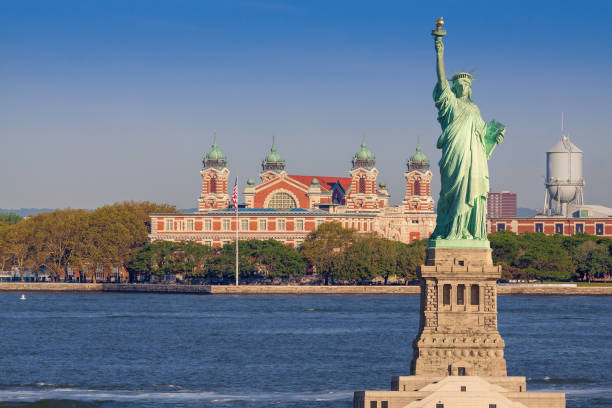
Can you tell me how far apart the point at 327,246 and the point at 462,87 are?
108 m

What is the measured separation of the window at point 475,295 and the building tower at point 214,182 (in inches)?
5498

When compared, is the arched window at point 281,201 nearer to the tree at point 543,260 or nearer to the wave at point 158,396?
the tree at point 543,260

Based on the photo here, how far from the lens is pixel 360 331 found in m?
84.5

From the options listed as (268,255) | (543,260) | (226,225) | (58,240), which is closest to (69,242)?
(58,240)

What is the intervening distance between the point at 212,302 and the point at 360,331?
1493 inches

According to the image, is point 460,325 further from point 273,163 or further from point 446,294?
point 273,163

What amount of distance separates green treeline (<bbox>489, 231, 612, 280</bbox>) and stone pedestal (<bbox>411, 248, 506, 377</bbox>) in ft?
341

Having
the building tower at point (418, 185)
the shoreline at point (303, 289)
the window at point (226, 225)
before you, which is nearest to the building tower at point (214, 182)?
the window at point (226, 225)

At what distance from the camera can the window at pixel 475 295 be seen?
37.1 m

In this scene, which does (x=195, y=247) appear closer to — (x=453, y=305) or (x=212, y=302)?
(x=212, y=302)

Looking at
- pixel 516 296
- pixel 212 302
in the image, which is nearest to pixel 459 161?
pixel 212 302

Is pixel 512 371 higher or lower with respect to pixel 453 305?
lower

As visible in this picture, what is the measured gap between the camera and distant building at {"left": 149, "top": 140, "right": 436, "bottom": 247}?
158500mm

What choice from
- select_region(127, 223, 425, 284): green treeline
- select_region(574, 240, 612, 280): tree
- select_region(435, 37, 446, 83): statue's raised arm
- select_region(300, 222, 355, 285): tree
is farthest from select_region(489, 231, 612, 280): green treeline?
select_region(435, 37, 446, 83): statue's raised arm
